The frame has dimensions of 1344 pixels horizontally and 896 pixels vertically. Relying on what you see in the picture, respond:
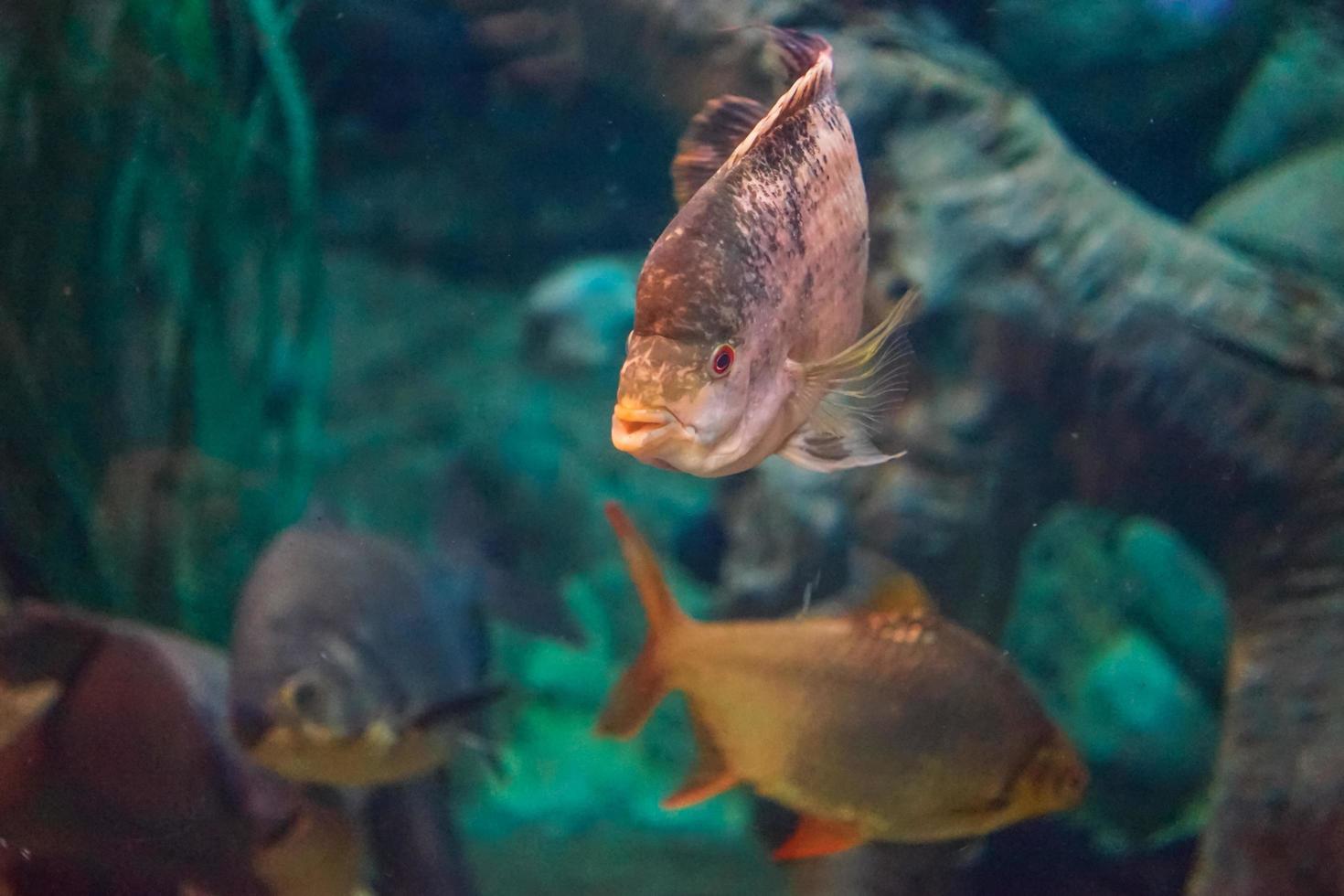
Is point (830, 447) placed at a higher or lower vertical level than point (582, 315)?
higher

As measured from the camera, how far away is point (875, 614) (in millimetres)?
2049

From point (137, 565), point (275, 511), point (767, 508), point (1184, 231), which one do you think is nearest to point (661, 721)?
point (767, 508)

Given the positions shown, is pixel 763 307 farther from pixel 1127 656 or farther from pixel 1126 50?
pixel 1126 50

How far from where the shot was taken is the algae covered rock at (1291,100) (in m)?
4.31

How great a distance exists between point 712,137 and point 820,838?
1.48 m

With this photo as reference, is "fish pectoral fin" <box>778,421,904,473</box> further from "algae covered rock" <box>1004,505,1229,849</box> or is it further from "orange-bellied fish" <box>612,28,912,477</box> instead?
"algae covered rock" <box>1004,505,1229,849</box>

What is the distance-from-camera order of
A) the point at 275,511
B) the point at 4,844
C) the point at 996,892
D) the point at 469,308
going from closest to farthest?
1. the point at 4,844
2. the point at 996,892
3. the point at 275,511
4. the point at 469,308

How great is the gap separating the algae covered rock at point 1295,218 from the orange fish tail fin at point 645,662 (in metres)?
2.88

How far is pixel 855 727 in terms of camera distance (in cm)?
196

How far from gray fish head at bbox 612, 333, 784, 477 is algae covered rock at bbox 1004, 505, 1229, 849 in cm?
261

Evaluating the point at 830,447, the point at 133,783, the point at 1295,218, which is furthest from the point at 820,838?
the point at 1295,218

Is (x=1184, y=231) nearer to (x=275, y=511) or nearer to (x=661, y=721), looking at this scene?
(x=661, y=721)

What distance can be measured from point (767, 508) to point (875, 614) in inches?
47.9

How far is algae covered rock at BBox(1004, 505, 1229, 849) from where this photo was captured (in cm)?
338
